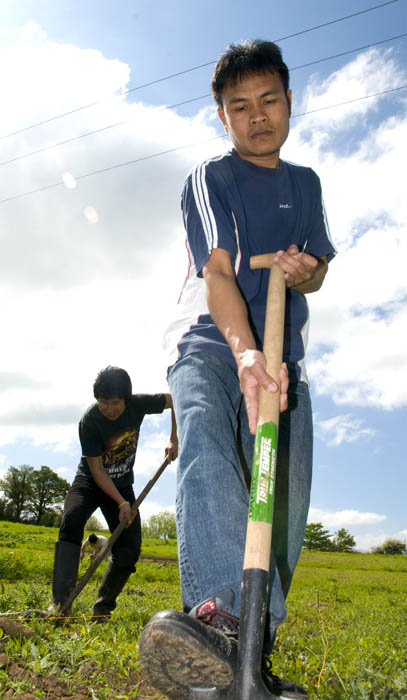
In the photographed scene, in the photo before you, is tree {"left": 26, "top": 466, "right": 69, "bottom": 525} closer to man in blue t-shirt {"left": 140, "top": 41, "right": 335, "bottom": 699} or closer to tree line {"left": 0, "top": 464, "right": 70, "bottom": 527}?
tree line {"left": 0, "top": 464, "right": 70, "bottom": 527}

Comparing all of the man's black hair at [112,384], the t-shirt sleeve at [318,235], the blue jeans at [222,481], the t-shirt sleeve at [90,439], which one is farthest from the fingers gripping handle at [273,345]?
the t-shirt sleeve at [90,439]

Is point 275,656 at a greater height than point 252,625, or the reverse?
point 252,625

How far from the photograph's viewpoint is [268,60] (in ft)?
8.13

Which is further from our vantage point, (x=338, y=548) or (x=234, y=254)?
(x=338, y=548)

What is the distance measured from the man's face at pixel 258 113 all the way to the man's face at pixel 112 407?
12.0 ft

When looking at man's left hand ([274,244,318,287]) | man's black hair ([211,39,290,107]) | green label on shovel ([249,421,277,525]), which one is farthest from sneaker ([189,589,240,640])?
man's black hair ([211,39,290,107])

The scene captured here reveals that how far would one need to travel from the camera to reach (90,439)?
18.6 feet

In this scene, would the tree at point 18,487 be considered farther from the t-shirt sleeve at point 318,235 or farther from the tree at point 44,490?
the t-shirt sleeve at point 318,235

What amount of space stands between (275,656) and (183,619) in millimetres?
3001

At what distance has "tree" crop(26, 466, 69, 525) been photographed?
61737 mm

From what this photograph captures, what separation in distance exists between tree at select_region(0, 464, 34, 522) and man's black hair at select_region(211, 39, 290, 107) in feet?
206

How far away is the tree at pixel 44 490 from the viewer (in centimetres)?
6174

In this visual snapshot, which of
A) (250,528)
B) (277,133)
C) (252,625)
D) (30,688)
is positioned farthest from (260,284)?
(30,688)

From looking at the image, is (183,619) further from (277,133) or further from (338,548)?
(338,548)
